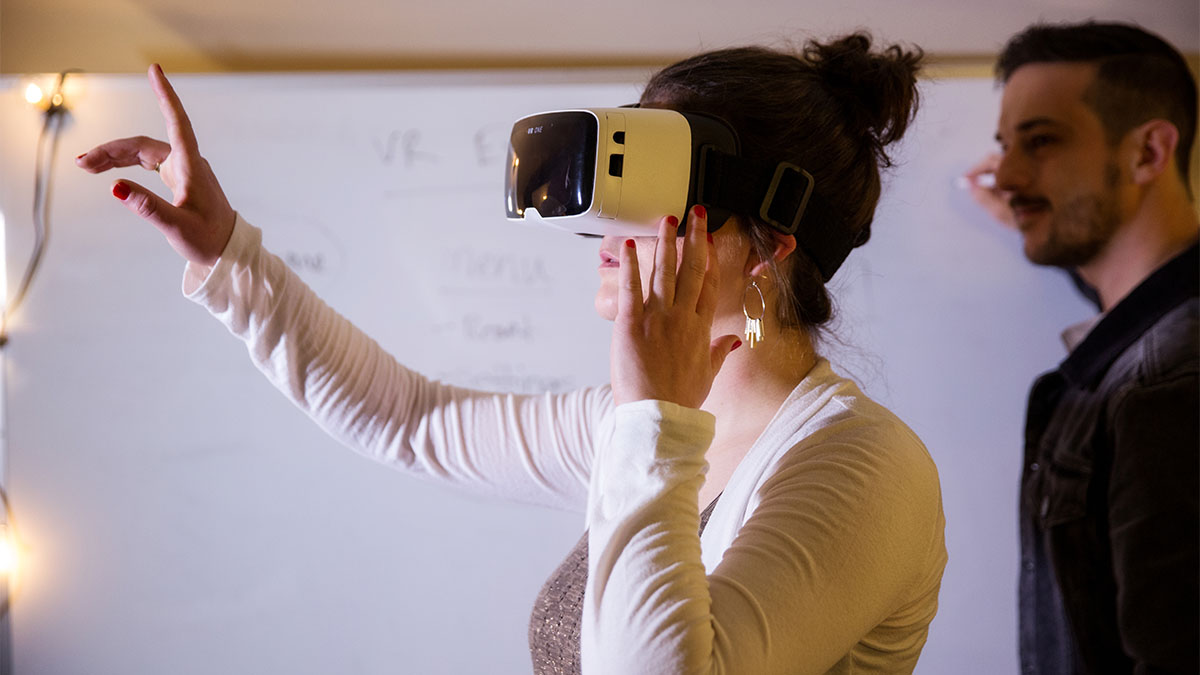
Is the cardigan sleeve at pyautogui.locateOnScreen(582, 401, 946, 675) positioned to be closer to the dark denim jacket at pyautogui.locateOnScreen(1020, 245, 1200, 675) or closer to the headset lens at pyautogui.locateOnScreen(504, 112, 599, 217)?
the headset lens at pyautogui.locateOnScreen(504, 112, 599, 217)

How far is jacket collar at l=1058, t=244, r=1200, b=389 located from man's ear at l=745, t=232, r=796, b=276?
26.7 inches

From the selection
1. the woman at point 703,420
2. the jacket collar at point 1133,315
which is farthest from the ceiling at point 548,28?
the woman at point 703,420

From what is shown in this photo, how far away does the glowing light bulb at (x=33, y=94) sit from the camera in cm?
123

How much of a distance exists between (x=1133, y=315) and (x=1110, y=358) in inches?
2.7

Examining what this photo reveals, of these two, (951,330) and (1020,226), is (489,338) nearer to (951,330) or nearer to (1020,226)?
(951,330)

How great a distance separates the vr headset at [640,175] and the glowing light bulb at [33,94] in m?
0.95

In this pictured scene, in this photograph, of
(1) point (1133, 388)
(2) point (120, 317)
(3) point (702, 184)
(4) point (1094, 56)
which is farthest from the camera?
(2) point (120, 317)

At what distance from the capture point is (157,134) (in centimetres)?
126

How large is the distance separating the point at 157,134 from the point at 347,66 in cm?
31

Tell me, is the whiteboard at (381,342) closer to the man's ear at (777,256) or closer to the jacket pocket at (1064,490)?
the jacket pocket at (1064,490)

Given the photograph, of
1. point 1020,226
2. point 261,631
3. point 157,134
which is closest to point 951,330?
point 1020,226

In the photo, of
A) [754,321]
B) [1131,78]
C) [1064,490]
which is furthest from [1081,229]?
[754,321]

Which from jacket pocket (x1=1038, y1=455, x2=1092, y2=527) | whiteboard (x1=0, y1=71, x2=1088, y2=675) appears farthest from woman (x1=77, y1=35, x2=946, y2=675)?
jacket pocket (x1=1038, y1=455, x2=1092, y2=527)

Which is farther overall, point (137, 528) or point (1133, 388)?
point (137, 528)
